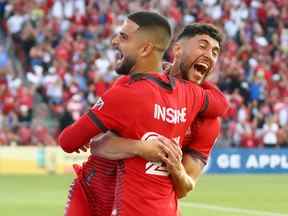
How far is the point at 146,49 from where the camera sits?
5.07 m

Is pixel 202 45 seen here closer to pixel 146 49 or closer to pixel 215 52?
pixel 215 52

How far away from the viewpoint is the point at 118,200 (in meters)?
5.05

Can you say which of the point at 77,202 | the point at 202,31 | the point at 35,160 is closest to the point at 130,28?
the point at 202,31

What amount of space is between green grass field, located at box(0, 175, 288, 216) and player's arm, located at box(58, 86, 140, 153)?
869 cm

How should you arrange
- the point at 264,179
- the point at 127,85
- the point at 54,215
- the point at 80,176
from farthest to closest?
1. the point at 264,179
2. the point at 54,215
3. the point at 80,176
4. the point at 127,85

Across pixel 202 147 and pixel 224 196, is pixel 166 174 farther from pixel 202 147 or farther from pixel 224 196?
pixel 224 196

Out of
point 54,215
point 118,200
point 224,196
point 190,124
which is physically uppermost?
point 190,124

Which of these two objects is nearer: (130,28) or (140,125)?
(140,125)

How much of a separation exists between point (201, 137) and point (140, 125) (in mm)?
555

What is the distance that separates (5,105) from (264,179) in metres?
6.04

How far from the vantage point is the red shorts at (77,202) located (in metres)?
5.25

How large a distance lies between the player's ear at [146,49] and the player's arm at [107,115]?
0.24m

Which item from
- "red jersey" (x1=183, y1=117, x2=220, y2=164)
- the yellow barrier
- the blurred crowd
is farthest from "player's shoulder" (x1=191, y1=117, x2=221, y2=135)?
the blurred crowd

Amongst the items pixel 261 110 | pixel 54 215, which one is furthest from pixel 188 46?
pixel 261 110
